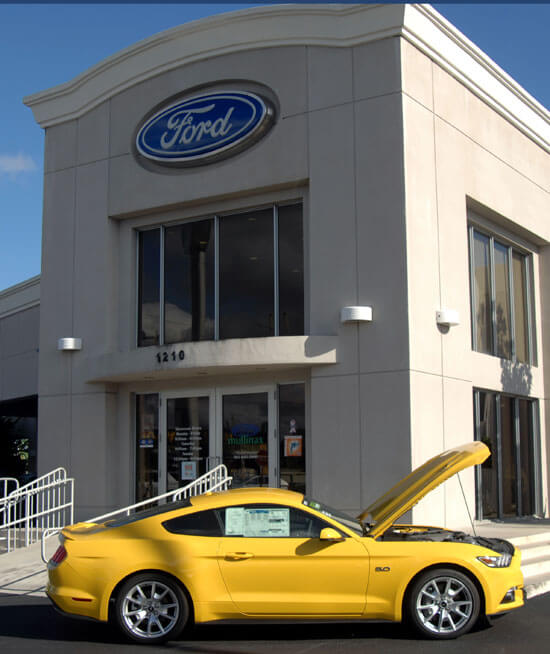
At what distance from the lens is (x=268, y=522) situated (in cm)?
806

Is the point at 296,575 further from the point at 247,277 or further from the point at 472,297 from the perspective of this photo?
the point at 472,297

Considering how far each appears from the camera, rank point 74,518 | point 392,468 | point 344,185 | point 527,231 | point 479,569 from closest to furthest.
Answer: point 479,569, point 392,468, point 344,185, point 74,518, point 527,231

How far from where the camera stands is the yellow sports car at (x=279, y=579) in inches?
304

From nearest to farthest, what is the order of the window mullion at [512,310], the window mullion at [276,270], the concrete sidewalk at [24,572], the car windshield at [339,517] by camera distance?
the car windshield at [339,517], the concrete sidewalk at [24,572], the window mullion at [276,270], the window mullion at [512,310]

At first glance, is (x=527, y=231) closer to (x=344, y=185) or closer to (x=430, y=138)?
(x=430, y=138)

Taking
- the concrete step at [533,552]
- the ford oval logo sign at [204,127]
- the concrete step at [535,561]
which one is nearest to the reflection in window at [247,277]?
the ford oval logo sign at [204,127]

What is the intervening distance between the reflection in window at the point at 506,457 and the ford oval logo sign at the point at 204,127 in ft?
21.5

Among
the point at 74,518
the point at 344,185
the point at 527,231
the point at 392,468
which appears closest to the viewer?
the point at 392,468

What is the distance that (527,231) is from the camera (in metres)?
18.1

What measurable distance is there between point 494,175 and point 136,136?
7.19 m

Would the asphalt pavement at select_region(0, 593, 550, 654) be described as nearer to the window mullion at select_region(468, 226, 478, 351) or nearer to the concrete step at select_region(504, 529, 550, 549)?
the concrete step at select_region(504, 529, 550, 549)

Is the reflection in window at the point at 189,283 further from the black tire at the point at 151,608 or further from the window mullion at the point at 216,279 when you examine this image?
the black tire at the point at 151,608

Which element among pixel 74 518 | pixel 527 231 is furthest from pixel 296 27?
pixel 74 518

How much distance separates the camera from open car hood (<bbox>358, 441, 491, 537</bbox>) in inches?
323
